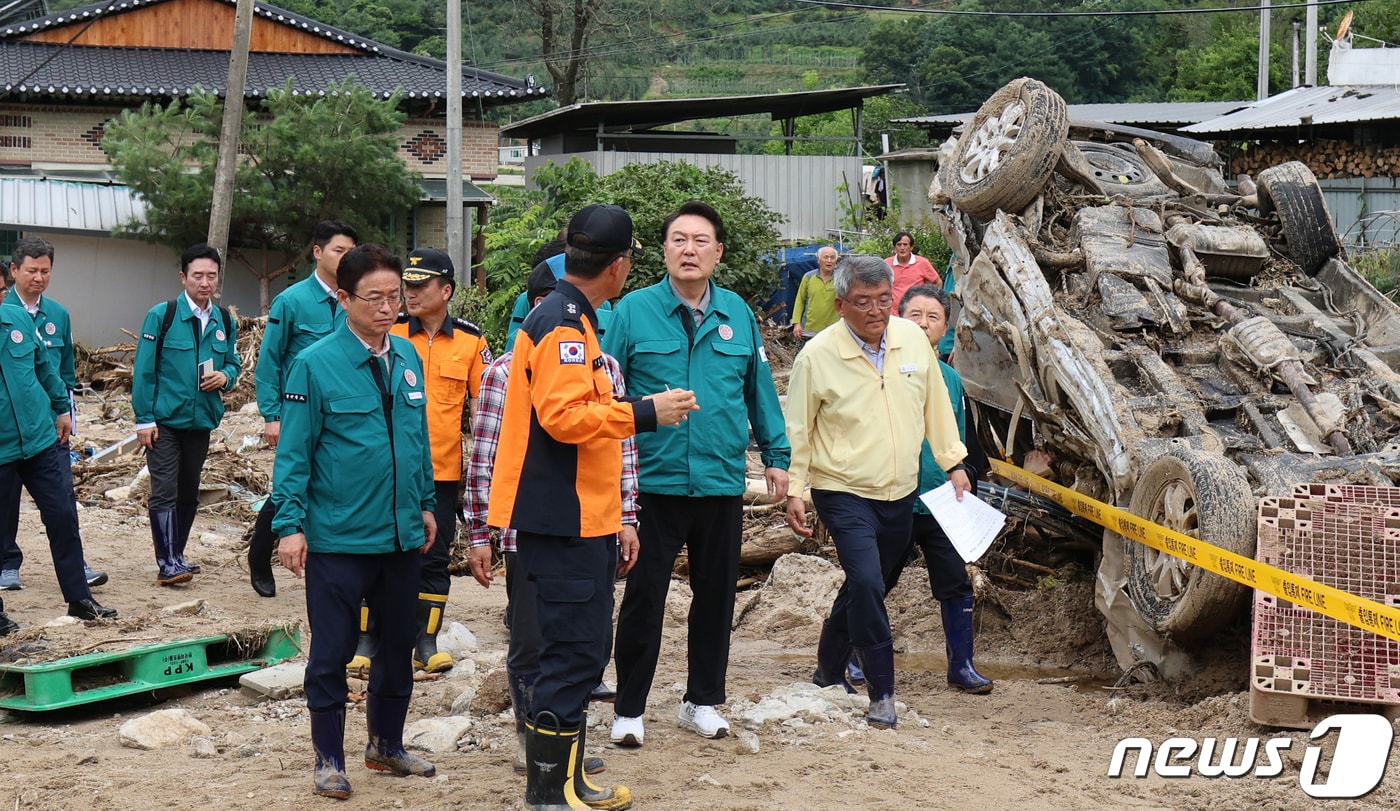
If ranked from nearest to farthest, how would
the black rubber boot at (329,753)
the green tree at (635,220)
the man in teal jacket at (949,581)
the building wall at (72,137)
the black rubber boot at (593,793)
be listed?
the black rubber boot at (593,793), the black rubber boot at (329,753), the man in teal jacket at (949,581), the green tree at (635,220), the building wall at (72,137)

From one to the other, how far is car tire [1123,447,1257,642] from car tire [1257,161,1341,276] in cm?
251

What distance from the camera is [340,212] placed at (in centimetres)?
2038

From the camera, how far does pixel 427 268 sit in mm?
5828

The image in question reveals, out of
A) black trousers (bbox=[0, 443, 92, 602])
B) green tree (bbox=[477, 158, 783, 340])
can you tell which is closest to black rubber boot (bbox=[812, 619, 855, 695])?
black trousers (bbox=[0, 443, 92, 602])

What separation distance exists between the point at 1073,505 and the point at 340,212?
618 inches

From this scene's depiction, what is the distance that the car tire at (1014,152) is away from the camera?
7.90 meters

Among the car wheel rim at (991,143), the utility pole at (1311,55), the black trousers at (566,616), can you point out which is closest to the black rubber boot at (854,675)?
the black trousers at (566,616)

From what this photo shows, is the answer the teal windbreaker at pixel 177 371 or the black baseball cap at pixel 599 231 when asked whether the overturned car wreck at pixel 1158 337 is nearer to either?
the black baseball cap at pixel 599 231

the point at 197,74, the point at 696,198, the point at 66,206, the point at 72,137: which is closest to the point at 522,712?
the point at 696,198

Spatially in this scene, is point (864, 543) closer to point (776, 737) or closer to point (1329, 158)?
point (776, 737)

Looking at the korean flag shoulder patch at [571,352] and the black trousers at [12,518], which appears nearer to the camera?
the korean flag shoulder patch at [571,352]

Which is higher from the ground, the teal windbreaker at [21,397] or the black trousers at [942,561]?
the teal windbreaker at [21,397]

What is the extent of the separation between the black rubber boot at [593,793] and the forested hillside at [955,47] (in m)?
33.5

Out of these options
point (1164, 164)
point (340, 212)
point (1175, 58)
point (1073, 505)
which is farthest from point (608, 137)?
point (1175, 58)
